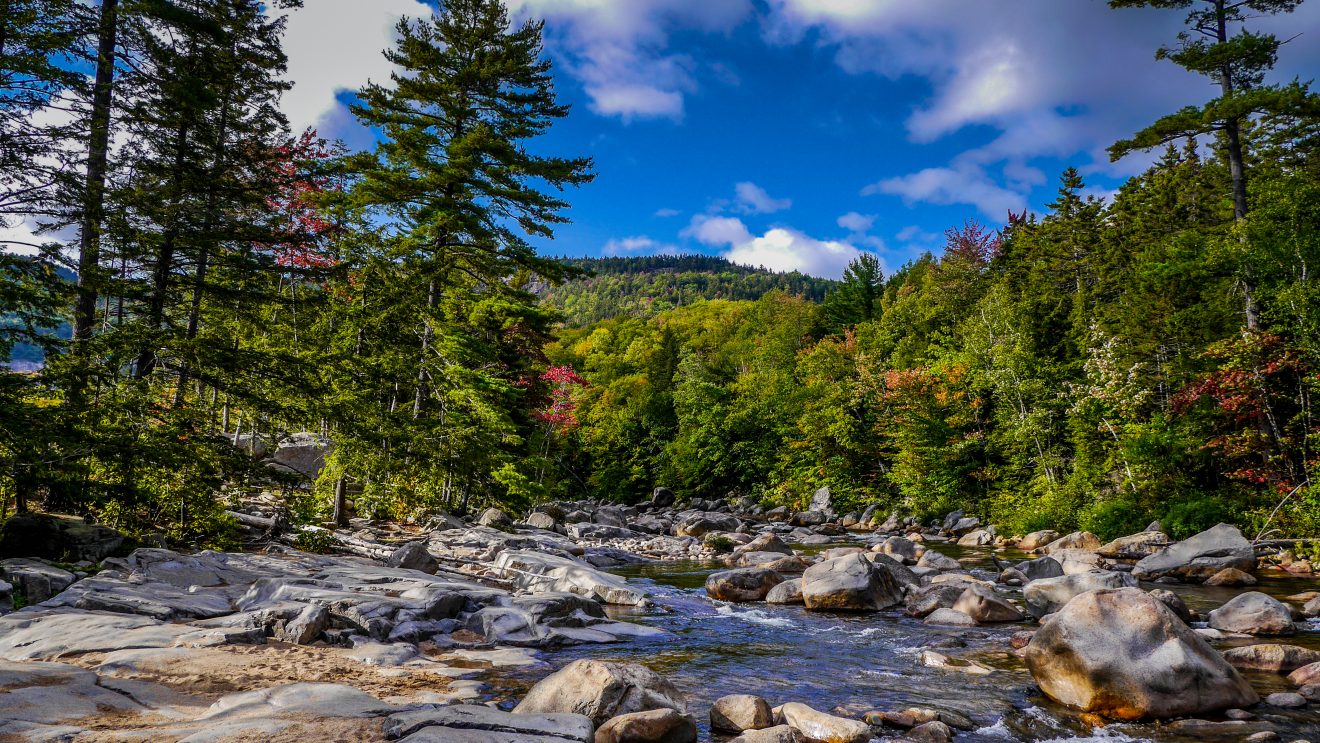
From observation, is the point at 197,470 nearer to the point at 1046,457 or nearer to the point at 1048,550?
the point at 1048,550

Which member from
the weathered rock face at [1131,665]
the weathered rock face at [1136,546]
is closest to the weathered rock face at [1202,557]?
the weathered rock face at [1136,546]

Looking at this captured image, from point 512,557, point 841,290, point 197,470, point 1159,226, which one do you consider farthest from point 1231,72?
point 841,290

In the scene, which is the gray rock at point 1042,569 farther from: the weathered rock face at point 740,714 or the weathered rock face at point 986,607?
the weathered rock face at point 740,714

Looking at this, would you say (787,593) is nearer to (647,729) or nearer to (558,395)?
(647,729)

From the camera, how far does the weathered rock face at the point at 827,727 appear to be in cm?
539

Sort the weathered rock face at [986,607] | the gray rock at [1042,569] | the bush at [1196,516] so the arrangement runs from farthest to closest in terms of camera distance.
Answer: the bush at [1196,516]
the gray rock at [1042,569]
the weathered rock face at [986,607]

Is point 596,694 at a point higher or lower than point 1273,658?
A: higher

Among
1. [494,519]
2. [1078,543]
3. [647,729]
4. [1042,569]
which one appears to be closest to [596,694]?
[647,729]

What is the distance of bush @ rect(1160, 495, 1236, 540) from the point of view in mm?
17484

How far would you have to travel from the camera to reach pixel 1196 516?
17.8m

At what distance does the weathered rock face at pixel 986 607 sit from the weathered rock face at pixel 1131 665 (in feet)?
13.0

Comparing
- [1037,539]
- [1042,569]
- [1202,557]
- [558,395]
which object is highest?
[558,395]

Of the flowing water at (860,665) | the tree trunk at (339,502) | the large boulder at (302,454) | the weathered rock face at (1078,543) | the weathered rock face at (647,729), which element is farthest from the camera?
the large boulder at (302,454)

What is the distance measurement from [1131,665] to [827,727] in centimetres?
317
